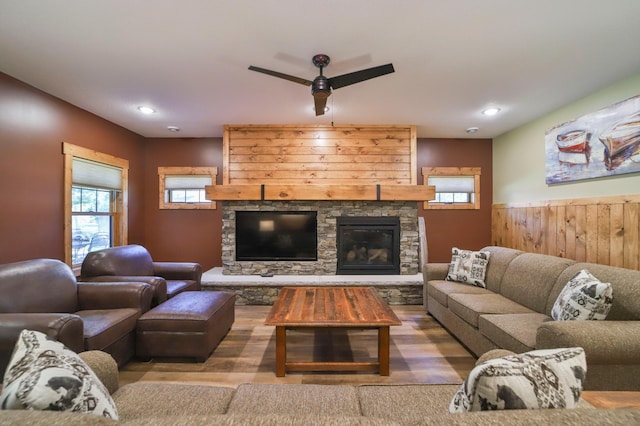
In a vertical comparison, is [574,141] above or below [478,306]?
above

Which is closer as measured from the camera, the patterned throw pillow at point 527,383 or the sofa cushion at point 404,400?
the patterned throw pillow at point 527,383

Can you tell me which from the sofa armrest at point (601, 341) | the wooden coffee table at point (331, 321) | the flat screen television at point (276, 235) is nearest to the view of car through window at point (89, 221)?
the flat screen television at point (276, 235)

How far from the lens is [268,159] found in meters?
4.43

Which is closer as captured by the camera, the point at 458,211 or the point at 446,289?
the point at 446,289

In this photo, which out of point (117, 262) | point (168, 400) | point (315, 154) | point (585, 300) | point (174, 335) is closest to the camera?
point (168, 400)

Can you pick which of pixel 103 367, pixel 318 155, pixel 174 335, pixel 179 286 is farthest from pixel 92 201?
pixel 103 367

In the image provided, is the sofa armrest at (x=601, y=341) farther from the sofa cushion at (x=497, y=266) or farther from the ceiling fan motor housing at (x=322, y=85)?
the ceiling fan motor housing at (x=322, y=85)

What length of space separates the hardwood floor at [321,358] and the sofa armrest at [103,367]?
100 cm

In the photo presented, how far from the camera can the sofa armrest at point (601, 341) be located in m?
1.70

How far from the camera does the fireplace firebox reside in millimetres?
4539

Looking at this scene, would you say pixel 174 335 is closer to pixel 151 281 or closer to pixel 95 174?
pixel 151 281

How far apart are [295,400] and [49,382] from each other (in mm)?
920

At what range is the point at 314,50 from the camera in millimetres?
2348

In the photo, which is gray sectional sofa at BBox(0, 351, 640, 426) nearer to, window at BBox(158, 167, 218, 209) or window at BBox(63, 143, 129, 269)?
window at BBox(63, 143, 129, 269)
